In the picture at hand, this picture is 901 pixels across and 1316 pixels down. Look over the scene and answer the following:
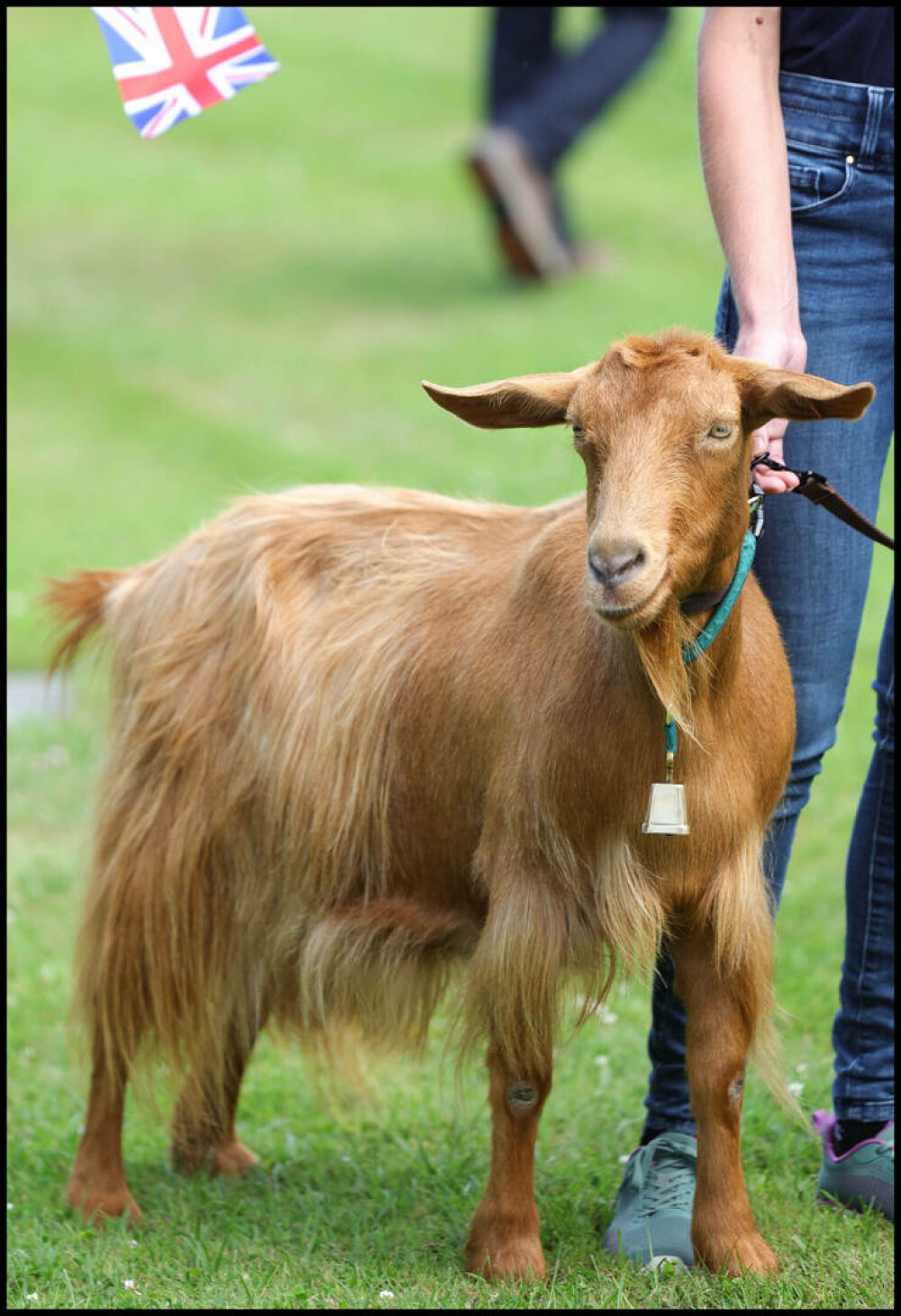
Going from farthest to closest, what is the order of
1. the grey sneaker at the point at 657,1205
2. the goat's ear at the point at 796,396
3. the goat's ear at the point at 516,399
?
the grey sneaker at the point at 657,1205
the goat's ear at the point at 516,399
the goat's ear at the point at 796,396

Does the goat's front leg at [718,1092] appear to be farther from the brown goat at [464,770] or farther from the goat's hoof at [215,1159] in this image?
the goat's hoof at [215,1159]

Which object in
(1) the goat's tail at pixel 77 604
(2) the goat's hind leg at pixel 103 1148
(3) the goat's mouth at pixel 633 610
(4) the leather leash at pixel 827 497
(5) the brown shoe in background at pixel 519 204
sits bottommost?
(2) the goat's hind leg at pixel 103 1148

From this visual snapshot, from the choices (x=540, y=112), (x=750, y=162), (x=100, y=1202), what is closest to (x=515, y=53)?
(x=540, y=112)

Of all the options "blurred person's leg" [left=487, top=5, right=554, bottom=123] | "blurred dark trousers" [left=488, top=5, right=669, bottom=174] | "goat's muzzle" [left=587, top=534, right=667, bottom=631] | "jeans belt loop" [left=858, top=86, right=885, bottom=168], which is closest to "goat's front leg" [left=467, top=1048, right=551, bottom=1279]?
"goat's muzzle" [left=587, top=534, right=667, bottom=631]

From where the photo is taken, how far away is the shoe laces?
3.61 meters

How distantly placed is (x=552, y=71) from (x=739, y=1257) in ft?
45.4

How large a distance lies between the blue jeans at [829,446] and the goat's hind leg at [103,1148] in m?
1.35

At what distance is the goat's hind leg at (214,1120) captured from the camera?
4262 mm

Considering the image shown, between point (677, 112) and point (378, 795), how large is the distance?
19236 millimetres

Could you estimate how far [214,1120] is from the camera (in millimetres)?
4328

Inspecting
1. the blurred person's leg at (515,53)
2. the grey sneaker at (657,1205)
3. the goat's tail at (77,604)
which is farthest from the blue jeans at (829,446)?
the blurred person's leg at (515,53)

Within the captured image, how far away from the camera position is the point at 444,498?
4.06 meters

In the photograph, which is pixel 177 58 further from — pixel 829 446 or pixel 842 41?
pixel 829 446

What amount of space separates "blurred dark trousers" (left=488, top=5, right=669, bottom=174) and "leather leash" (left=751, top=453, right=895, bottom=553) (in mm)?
12189
